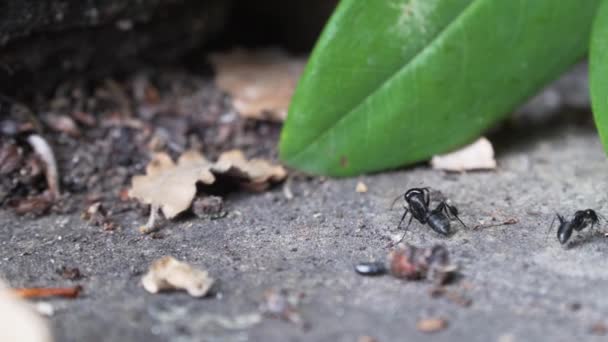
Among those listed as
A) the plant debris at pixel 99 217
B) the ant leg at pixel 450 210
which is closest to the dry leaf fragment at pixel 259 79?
the plant debris at pixel 99 217

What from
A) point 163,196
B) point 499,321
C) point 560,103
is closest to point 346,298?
point 499,321

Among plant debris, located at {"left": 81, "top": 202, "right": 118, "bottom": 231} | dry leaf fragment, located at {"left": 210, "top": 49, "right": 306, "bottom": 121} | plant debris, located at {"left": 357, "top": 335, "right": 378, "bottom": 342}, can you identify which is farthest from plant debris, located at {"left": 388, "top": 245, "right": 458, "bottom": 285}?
dry leaf fragment, located at {"left": 210, "top": 49, "right": 306, "bottom": 121}

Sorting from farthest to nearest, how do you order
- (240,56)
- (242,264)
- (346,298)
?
(240,56) < (242,264) < (346,298)

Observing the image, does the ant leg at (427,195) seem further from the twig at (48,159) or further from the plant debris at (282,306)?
the twig at (48,159)

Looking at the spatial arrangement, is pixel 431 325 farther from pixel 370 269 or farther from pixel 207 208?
pixel 207 208

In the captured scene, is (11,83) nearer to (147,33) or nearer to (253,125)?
(147,33)

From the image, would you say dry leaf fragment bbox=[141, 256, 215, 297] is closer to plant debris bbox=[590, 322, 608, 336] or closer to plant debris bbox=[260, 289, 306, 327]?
plant debris bbox=[260, 289, 306, 327]
